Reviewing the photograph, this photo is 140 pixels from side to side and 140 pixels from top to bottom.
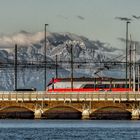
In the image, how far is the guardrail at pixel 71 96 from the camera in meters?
164

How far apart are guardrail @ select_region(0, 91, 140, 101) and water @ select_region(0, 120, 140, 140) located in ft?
33.9

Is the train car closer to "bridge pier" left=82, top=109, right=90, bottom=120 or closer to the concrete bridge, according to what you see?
the concrete bridge

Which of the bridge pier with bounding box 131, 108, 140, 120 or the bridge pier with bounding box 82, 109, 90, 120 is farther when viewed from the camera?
the bridge pier with bounding box 82, 109, 90, 120

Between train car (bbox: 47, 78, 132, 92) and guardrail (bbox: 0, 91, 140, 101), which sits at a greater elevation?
train car (bbox: 47, 78, 132, 92)

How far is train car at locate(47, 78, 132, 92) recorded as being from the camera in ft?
626

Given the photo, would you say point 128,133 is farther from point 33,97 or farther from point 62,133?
point 33,97

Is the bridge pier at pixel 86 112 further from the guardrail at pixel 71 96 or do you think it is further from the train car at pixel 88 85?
the train car at pixel 88 85

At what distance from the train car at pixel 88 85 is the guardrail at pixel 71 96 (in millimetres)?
22639

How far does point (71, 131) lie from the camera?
428 ft

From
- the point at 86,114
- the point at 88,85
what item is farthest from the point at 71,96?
the point at 88,85

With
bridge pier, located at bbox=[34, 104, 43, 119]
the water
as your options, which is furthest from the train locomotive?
the water

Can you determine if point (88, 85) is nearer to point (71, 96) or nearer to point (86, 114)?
point (71, 96)

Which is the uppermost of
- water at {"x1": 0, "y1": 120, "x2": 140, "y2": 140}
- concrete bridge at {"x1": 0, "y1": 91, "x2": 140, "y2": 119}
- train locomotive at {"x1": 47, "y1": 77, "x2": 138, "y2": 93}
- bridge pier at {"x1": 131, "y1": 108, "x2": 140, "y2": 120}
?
train locomotive at {"x1": 47, "y1": 77, "x2": 138, "y2": 93}

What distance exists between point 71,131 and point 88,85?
210 feet
